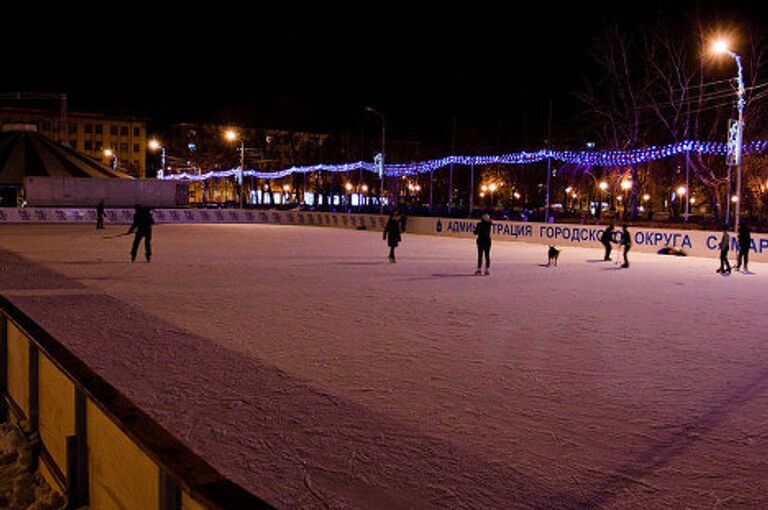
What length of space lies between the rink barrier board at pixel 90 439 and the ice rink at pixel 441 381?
96 centimetres

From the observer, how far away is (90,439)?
3633mm

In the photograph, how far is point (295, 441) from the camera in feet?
17.0

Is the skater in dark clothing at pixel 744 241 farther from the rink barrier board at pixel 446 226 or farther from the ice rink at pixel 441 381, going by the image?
the ice rink at pixel 441 381

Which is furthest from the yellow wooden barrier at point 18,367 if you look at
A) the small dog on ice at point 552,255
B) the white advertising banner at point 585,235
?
the white advertising banner at point 585,235

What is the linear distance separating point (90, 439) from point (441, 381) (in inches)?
155

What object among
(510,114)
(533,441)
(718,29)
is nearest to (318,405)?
(533,441)

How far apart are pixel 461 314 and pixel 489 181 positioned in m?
62.6

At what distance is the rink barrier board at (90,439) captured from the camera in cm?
253

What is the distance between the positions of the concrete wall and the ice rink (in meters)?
34.2

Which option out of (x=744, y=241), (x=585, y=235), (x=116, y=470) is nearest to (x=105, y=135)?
(x=585, y=235)

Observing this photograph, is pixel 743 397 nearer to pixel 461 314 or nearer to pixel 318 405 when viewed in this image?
pixel 318 405

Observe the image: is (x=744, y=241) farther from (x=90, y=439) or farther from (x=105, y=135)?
(x=105, y=135)

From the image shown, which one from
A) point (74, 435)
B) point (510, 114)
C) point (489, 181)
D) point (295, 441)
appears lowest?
point (295, 441)

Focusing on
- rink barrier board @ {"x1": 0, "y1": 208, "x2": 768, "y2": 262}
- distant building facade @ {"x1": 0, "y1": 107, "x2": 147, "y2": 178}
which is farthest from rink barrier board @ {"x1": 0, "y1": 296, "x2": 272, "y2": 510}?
distant building facade @ {"x1": 0, "y1": 107, "x2": 147, "y2": 178}
